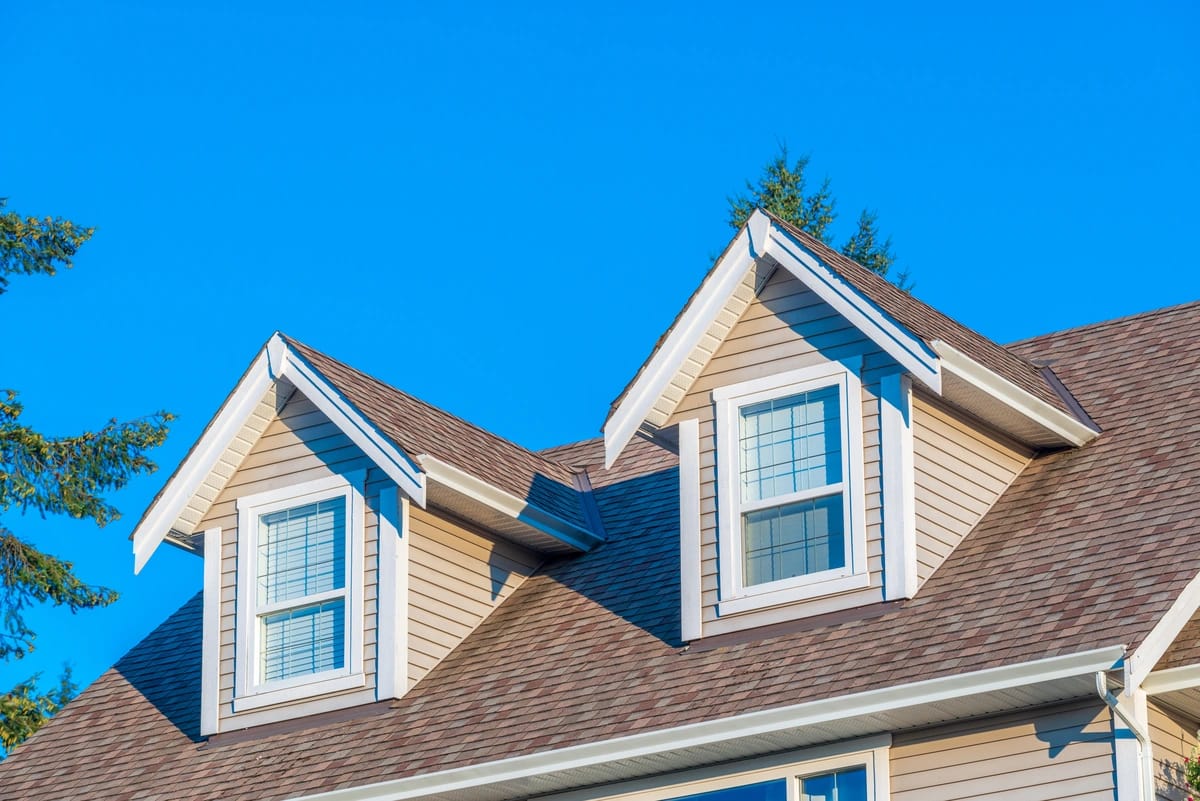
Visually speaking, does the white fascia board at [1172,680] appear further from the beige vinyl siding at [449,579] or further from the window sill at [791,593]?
the beige vinyl siding at [449,579]

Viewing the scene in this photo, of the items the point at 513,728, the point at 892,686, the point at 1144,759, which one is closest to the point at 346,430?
the point at 513,728

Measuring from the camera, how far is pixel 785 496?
16094 mm

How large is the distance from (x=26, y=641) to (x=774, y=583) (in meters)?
15.6

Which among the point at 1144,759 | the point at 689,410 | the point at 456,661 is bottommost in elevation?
the point at 1144,759

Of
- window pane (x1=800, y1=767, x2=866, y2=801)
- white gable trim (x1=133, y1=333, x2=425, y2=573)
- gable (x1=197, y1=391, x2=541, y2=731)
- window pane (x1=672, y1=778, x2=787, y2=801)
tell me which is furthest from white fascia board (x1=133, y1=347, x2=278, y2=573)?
window pane (x1=800, y1=767, x2=866, y2=801)

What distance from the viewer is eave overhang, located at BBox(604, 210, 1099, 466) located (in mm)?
15711

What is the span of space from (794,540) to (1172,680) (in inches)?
131

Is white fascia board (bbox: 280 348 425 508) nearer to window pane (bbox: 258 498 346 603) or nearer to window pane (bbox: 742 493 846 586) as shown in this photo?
window pane (bbox: 258 498 346 603)

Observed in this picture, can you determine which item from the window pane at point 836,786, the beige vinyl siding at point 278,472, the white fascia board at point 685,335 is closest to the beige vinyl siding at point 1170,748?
the window pane at point 836,786

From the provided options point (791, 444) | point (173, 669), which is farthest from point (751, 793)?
point (173, 669)

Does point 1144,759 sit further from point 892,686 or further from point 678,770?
point 678,770

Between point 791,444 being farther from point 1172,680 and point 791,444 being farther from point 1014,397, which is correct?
point 1172,680

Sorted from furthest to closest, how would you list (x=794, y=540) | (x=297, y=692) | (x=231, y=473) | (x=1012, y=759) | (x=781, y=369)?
1. (x=231, y=473)
2. (x=297, y=692)
3. (x=781, y=369)
4. (x=794, y=540)
5. (x=1012, y=759)

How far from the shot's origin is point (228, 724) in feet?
58.6
